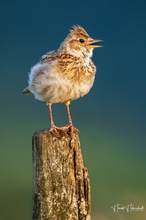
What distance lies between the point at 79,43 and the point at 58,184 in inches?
138

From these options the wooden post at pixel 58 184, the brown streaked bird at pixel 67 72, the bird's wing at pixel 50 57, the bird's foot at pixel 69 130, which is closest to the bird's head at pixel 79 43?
the brown streaked bird at pixel 67 72

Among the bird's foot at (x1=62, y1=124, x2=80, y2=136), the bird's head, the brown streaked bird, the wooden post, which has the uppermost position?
the bird's head

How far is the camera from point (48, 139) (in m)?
4.44

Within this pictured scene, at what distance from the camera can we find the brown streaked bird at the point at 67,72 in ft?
22.4

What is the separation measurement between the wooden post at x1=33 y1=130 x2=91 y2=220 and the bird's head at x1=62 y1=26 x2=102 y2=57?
3085mm

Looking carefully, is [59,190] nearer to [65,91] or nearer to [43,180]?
[43,180]

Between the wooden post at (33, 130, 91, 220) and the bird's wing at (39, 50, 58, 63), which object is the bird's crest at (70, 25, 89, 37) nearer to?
the bird's wing at (39, 50, 58, 63)

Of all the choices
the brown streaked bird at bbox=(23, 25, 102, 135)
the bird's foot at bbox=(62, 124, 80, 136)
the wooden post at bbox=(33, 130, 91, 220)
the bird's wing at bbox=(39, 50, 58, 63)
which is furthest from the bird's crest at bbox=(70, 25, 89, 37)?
the wooden post at bbox=(33, 130, 91, 220)

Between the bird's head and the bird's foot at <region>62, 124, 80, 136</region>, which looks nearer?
the bird's foot at <region>62, 124, 80, 136</region>

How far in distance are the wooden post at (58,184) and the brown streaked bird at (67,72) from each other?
2240mm

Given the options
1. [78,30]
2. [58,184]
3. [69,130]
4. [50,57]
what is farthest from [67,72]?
[58,184]

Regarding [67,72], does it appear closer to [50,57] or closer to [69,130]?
[50,57]

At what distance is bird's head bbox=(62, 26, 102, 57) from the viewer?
7211 millimetres

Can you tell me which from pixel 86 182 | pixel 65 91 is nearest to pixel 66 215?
pixel 86 182
